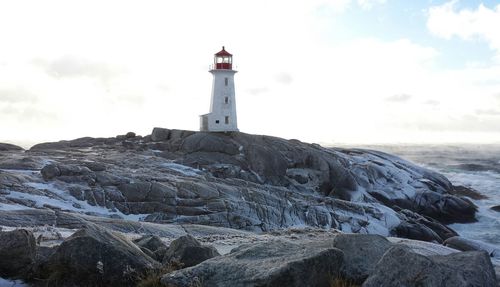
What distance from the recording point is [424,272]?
653 cm

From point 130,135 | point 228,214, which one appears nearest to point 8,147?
point 130,135

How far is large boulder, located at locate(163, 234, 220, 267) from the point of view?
9078mm

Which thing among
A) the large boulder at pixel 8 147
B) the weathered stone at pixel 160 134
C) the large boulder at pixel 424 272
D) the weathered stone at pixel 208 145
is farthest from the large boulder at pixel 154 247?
the large boulder at pixel 8 147

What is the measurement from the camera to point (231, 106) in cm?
5056

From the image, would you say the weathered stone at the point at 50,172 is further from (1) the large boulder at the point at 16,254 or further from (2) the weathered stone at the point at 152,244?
(1) the large boulder at the point at 16,254

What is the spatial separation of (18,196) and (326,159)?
2705cm

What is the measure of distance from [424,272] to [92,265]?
5472mm

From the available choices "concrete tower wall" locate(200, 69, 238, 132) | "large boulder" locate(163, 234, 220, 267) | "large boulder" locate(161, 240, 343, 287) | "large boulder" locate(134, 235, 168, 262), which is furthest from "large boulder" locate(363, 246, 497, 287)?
"concrete tower wall" locate(200, 69, 238, 132)

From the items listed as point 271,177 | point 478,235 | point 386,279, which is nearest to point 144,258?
point 386,279

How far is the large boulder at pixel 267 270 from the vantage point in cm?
712

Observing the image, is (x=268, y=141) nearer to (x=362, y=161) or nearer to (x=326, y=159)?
(x=326, y=159)

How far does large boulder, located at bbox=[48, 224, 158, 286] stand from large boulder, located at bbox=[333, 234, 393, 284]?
11.5ft

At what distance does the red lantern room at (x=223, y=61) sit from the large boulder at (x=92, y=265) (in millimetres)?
42651

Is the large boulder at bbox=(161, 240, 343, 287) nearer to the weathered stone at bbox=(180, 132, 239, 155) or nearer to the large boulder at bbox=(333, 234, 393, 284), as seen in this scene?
the large boulder at bbox=(333, 234, 393, 284)
